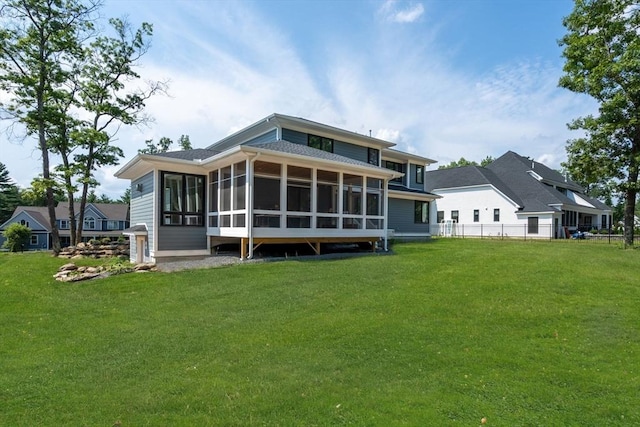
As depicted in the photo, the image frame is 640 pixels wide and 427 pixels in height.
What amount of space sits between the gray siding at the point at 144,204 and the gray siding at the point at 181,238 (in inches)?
14.8

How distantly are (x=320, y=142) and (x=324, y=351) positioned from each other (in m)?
14.5

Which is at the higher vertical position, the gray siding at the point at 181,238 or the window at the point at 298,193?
the window at the point at 298,193

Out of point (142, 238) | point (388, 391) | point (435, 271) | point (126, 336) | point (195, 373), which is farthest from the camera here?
point (142, 238)

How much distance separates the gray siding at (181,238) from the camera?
12.7 m

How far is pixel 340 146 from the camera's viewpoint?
63.1 ft

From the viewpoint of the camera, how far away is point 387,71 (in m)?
15.9

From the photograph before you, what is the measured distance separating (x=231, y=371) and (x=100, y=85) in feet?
75.1

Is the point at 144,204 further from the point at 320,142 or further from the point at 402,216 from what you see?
the point at 402,216

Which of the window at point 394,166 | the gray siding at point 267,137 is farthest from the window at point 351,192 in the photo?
the window at point 394,166

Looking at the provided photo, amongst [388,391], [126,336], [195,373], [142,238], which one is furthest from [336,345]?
[142,238]

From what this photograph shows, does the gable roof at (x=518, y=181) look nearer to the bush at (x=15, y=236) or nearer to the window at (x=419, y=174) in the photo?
the window at (x=419, y=174)

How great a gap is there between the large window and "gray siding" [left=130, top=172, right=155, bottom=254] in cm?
57

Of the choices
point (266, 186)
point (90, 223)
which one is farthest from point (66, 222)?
point (266, 186)

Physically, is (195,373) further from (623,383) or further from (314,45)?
(314,45)
